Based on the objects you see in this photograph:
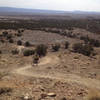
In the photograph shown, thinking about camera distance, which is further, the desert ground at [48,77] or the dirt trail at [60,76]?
the dirt trail at [60,76]

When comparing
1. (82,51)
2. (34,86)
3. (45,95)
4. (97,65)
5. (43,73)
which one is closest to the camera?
(45,95)

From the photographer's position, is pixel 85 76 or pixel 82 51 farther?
pixel 82 51

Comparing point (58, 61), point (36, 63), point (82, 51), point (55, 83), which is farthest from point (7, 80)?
point (82, 51)

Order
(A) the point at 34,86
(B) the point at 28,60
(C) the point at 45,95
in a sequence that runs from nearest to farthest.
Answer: (C) the point at 45,95 < (A) the point at 34,86 < (B) the point at 28,60

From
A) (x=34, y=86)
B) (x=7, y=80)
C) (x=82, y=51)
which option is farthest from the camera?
(x=82, y=51)

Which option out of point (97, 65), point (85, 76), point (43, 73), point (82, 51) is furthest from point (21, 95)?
point (82, 51)

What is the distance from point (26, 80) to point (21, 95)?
Answer: 236 cm

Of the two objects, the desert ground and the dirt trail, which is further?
the dirt trail

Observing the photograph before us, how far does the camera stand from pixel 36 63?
47.7 feet

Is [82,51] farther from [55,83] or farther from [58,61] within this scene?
[55,83]

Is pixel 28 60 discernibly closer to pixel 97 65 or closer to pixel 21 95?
pixel 97 65

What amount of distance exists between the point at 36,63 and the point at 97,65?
4904 mm

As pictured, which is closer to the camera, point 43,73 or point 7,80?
point 7,80

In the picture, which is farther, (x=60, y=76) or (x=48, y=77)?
(x=60, y=76)
